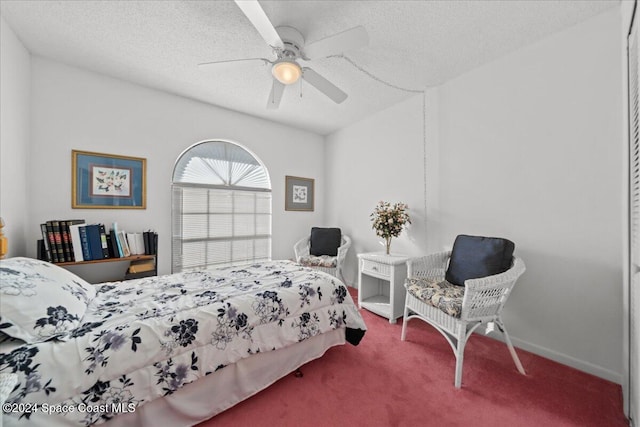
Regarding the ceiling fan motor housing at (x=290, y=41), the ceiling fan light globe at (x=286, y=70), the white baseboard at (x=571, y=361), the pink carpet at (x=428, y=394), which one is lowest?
the pink carpet at (x=428, y=394)

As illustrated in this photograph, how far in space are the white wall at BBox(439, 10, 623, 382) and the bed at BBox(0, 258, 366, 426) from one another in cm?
161

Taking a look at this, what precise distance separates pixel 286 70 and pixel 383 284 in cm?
267

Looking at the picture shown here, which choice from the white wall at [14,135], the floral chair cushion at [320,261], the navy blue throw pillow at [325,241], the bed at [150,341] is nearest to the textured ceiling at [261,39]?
the white wall at [14,135]

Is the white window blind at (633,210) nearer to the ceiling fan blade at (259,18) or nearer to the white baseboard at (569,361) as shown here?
the white baseboard at (569,361)

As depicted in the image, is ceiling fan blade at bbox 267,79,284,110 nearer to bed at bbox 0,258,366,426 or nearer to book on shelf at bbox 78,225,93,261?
bed at bbox 0,258,366,426

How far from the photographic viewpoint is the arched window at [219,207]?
3071mm

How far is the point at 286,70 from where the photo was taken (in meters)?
1.79

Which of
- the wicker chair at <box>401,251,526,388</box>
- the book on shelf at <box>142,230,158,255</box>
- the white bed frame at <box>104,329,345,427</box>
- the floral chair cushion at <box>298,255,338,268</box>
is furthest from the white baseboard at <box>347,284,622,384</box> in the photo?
the book on shelf at <box>142,230,158,255</box>

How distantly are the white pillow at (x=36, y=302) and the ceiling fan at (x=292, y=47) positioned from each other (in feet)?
5.39

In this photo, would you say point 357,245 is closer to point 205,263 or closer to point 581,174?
point 205,263

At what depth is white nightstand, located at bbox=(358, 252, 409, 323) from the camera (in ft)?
8.45

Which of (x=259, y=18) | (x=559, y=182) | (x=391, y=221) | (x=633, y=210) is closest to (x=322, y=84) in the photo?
(x=259, y=18)

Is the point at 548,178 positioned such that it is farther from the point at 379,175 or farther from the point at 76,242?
the point at 76,242

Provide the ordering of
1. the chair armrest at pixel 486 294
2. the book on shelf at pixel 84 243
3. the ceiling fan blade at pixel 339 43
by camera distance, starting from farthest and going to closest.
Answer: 1. the book on shelf at pixel 84 243
2. the chair armrest at pixel 486 294
3. the ceiling fan blade at pixel 339 43
